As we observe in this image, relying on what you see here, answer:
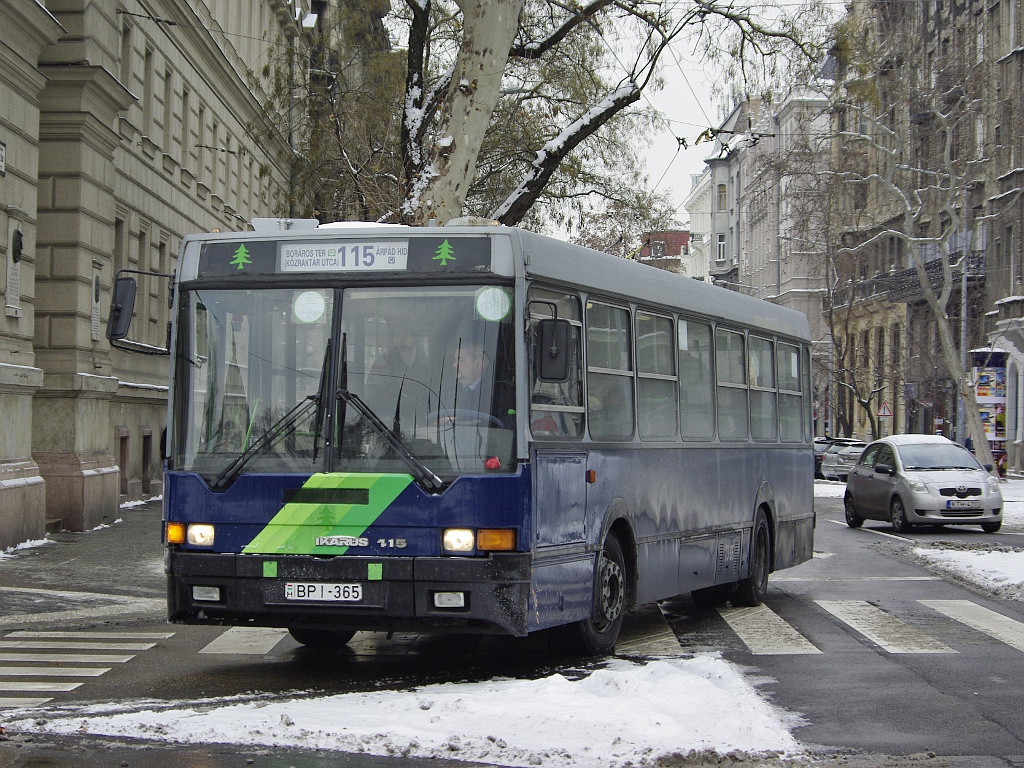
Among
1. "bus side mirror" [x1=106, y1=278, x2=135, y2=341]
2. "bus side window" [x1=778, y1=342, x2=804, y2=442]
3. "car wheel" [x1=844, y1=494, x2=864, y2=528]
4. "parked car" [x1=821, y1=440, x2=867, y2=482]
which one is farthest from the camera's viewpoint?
"parked car" [x1=821, y1=440, x2=867, y2=482]

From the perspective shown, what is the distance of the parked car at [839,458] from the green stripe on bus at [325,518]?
43027 millimetres

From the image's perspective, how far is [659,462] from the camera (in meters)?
11.0

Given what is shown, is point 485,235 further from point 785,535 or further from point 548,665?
point 785,535

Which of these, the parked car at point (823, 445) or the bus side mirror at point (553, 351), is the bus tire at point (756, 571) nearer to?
the bus side mirror at point (553, 351)

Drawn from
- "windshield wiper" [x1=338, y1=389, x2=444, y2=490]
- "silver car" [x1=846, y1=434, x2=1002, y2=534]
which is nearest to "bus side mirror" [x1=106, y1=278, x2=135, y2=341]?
"windshield wiper" [x1=338, y1=389, x2=444, y2=490]

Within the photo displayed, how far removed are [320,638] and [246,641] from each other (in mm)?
867

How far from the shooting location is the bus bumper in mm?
8461

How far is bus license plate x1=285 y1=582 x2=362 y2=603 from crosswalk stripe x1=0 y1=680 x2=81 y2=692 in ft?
4.63

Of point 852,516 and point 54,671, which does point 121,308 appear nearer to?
point 54,671

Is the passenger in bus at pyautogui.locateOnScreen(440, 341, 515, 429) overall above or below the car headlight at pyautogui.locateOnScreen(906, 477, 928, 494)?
above

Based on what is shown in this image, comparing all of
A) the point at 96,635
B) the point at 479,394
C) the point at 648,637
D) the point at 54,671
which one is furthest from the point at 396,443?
the point at 96,635

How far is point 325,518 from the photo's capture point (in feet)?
28.3

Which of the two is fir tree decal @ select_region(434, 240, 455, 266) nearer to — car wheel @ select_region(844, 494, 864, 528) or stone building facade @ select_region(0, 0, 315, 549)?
stone building facade @ select_region(0, 0, 315, 549)

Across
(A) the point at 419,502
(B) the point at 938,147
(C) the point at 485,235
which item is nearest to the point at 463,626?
(A) the point at 419,502
